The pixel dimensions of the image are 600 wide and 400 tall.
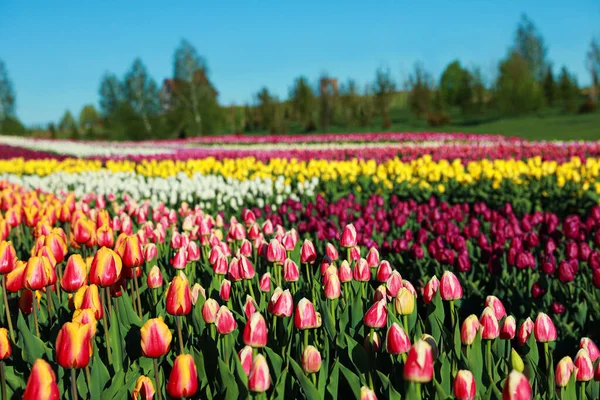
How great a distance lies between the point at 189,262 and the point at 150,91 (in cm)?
5551

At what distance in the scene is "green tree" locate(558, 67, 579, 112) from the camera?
149 ft

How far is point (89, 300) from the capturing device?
203cm

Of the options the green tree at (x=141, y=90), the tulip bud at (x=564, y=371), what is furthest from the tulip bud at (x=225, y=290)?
the green tree at (x=141, y=90)

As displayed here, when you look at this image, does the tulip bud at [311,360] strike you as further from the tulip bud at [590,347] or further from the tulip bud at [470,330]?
the tulip bud at [590,347]

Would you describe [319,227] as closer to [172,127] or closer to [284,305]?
[284,305]

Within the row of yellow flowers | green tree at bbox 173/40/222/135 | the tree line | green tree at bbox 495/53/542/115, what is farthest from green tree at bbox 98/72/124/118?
the row of yellow flowers

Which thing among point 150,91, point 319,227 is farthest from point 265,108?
point 319,227

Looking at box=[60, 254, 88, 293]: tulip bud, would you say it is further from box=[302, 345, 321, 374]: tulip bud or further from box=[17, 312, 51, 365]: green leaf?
box=[302, 345, 321, 374]: tulip bud

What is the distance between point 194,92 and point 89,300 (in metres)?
47.8

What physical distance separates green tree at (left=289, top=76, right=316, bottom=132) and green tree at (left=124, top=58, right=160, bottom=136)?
1423cm

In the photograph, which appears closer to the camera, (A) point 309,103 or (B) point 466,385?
(B) point 466,385

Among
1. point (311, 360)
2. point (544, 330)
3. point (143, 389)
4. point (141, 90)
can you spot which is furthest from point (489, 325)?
point (141, 90)

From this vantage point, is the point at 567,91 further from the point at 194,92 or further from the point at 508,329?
the point at 508,329

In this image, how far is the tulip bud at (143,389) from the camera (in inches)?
68.2
